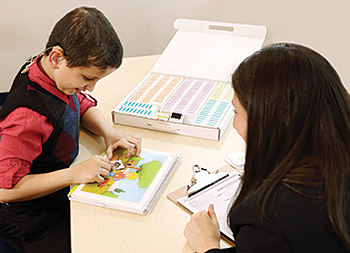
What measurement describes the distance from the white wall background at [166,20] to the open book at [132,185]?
107cm

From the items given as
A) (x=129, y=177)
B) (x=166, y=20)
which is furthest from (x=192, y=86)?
(x=166, y=20)

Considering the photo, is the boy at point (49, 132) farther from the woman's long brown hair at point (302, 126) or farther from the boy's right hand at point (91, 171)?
the woman's long brown hair at point (302, 126)

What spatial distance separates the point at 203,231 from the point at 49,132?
0.54 metres

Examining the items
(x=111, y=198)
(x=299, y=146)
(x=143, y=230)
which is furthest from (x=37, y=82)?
(x=299, y=146)

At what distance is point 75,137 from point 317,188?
82cm

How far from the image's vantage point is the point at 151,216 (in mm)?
983

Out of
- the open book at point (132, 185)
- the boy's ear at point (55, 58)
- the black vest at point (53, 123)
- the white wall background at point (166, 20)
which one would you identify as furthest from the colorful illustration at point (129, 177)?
the white wall background at point (166, 20)

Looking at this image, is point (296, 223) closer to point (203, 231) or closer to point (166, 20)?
point (203, 231)

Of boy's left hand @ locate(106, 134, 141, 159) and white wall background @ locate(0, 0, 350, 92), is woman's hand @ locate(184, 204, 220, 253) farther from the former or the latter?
white wall background @ locate(0, 0, 350, 92)

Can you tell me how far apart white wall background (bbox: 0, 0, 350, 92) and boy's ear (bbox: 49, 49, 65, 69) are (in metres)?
1.28

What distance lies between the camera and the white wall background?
5.79 ft

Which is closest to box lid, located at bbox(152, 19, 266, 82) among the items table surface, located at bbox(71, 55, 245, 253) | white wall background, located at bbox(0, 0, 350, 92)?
white wall background, located at bbox(0, 0, 350, 92)

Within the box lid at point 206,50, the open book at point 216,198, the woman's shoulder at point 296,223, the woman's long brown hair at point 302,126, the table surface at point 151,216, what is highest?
the woman's long brown hair at point 302,126

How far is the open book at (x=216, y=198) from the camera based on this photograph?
3.17 ft
